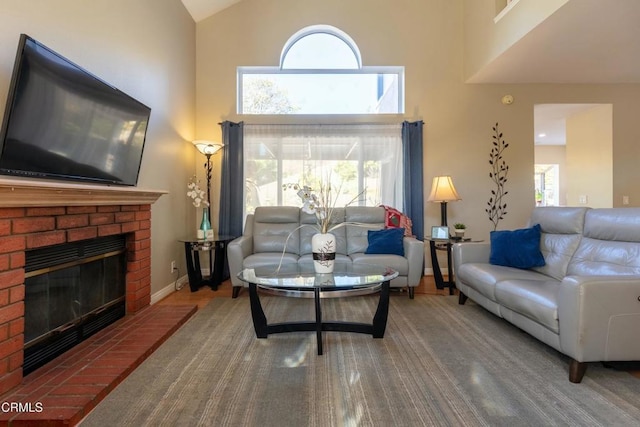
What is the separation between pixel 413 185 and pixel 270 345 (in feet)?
9.50

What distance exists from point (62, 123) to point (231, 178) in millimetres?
2439

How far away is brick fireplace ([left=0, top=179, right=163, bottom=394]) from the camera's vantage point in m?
1.53

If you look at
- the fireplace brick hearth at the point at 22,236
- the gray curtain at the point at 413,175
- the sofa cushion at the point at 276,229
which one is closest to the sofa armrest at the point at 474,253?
the gray curtain at the point at 413,175

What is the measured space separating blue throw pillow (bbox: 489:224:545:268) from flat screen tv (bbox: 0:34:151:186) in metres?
3.21

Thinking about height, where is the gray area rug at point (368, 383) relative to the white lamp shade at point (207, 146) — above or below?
below

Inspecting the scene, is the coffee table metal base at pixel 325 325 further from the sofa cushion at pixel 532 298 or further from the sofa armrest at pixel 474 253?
the sofa armrest at pixel 474 253

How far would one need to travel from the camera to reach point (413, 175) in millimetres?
4273

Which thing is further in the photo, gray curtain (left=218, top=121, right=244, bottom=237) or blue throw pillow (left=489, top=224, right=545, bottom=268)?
gray curtain (left=218, top=121, right=244, bottom=237)

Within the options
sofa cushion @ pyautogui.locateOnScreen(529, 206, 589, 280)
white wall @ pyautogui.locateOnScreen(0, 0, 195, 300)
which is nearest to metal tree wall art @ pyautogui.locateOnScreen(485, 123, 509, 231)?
sofa cushion @ pyautogui.locateOnScreen(529, 206, 589, 280)

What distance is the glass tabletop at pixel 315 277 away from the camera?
2.12 meters

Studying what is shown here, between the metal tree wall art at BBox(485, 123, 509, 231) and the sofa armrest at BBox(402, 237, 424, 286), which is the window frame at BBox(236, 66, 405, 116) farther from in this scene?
the sofa armrest at BBox(402, 237, 424, 286)

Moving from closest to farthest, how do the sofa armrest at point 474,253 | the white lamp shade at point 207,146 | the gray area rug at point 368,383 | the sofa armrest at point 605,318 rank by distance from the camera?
1. the gray area rug at point 368,383
2. the sofa armrest at point 605,318
3. the sofa armrest at point 474,253
4. the white lamp shade at point 207,146

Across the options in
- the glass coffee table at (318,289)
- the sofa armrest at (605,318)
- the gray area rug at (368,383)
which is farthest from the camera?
the glass coffee table at (318,289)

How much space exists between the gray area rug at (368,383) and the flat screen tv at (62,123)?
125 cm
